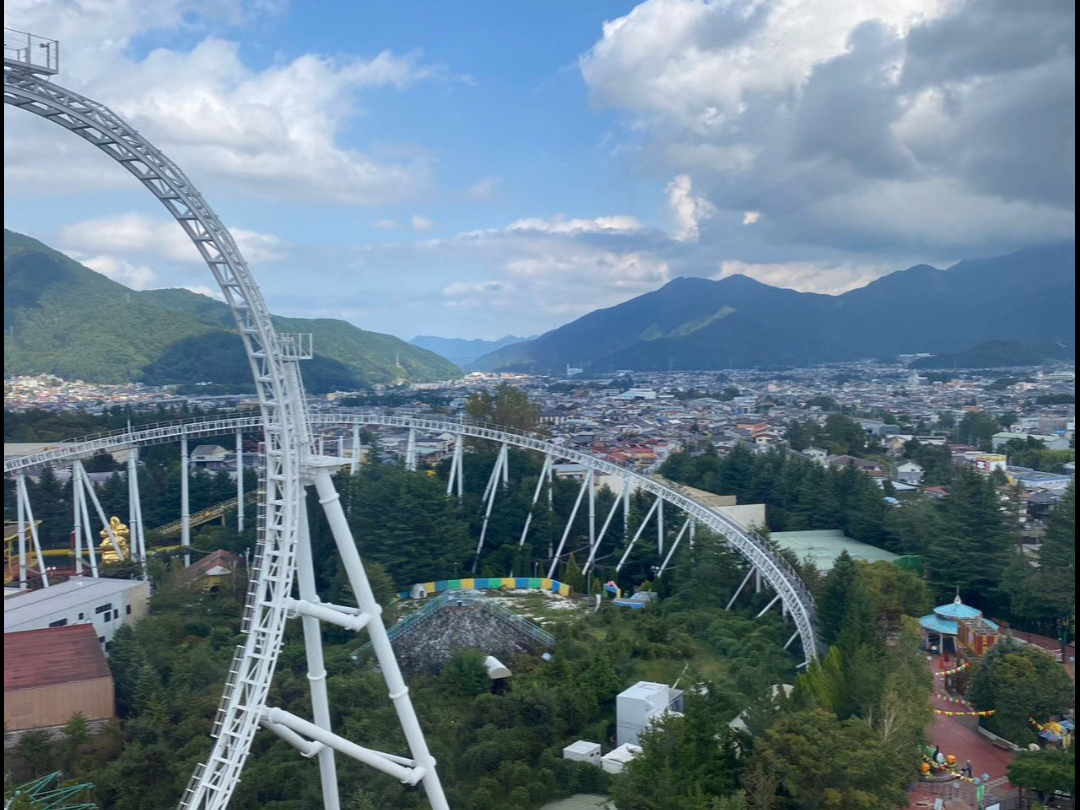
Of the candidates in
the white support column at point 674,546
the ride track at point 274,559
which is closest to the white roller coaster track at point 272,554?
the ride track at point 274,559

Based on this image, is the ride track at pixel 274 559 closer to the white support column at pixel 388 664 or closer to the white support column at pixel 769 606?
the white support column at pixel 388 664

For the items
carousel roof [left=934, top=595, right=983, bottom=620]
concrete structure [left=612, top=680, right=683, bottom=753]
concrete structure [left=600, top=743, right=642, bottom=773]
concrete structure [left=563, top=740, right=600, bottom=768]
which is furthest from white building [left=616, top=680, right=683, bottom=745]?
carousel roof [left=934, top=595, right=983, bottom=620]

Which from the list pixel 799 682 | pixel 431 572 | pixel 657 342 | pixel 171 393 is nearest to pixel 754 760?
pixel 799 682

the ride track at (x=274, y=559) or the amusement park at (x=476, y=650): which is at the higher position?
the ride track at (x=274, y=559)

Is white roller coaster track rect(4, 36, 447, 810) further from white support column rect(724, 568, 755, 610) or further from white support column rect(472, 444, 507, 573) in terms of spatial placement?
white support column rect(472, 444, 507, 573)

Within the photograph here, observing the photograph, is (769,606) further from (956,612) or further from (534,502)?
(534,502)
